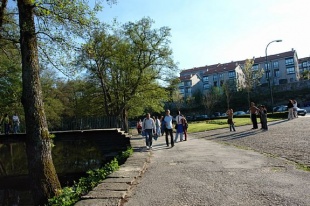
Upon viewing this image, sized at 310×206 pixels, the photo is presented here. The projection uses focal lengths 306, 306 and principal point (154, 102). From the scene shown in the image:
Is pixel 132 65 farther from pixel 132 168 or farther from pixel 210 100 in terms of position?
pixel 210 100

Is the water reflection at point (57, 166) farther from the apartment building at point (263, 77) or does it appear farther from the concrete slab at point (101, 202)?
the apartment building at point (263, 77)

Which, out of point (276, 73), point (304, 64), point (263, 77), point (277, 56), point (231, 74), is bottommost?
point (263, 77)

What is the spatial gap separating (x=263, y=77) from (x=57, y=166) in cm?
8137

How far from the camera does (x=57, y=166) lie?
21906 mm

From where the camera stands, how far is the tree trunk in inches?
330

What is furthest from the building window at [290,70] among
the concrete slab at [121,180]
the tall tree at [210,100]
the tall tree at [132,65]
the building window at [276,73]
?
the concrete slab at [121,180]

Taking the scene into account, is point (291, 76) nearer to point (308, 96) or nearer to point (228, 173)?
point (308, 96)

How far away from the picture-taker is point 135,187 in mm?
6414

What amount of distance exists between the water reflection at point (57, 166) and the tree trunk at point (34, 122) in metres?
0.61

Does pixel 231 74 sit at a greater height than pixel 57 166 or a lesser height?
greater

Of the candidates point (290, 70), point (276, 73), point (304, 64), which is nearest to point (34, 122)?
point (276, 73)

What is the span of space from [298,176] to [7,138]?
22.0m

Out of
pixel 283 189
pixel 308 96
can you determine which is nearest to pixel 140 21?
pixel 283 189

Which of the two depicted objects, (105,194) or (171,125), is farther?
(171,125)
